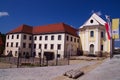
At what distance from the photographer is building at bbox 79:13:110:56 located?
3997cm

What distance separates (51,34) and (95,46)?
1217 cm

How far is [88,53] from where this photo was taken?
4147 centimetres

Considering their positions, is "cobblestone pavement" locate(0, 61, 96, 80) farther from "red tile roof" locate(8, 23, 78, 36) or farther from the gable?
the gable

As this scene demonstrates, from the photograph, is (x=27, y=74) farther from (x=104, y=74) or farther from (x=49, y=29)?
(x=49, y=29)

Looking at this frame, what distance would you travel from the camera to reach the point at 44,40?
4562cm

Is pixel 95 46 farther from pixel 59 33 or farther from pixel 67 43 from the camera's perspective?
pixel 59 33

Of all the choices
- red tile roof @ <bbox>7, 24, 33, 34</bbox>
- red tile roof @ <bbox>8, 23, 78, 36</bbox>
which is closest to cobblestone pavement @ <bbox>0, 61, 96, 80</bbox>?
red tile roof @ <bbox>8, 23, 78, 36</bbox>

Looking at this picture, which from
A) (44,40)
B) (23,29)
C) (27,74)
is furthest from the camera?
(23,29)

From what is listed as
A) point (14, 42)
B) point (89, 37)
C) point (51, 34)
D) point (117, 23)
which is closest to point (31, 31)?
point (14, 42)

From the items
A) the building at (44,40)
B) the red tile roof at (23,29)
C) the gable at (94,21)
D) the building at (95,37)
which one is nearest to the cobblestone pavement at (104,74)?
the building at (44,40)

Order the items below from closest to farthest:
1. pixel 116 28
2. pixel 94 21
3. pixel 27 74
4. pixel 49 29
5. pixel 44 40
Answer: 1. pixel 27 74
2. pixel 116 28
3. pixel 94 21
4. pixel 44 40
5. pixel 49 29

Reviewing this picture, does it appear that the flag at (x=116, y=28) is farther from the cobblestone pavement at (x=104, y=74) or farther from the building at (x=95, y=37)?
the building at (x=95, y=37)

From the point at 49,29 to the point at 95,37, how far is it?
1354 centimetres

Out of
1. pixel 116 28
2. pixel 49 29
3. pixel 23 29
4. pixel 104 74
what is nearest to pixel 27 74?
pixel 104 74
